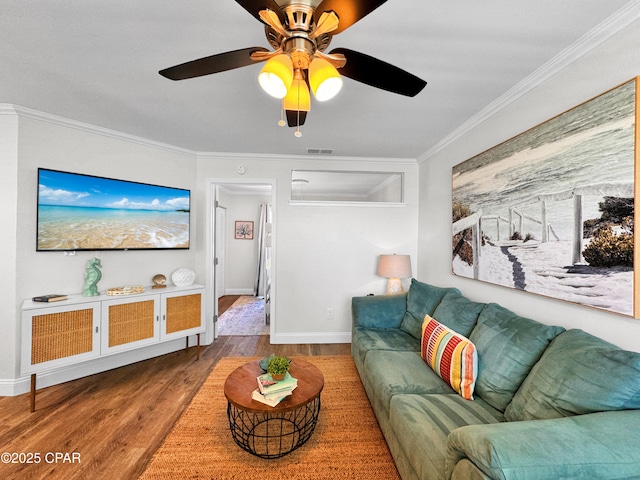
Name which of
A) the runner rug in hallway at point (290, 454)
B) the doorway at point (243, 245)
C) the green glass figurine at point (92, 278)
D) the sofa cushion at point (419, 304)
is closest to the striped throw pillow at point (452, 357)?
the sofa cushion at point (419, 304)

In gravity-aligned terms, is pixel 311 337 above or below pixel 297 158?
below

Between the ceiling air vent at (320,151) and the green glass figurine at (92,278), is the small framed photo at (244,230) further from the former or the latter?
the green glass figurine at (92,278)

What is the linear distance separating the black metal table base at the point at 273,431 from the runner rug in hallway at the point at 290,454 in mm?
42

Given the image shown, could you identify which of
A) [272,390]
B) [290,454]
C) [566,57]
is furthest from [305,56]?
[290,454]

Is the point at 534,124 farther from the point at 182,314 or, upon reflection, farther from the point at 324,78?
the point at 182,314

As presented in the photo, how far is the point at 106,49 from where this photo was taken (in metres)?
1.64

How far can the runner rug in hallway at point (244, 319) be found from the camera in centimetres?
406

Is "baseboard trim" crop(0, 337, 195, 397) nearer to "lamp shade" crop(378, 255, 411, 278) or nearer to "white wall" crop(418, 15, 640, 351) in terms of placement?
"lamp shade" crop(378, 255, 411, 278)

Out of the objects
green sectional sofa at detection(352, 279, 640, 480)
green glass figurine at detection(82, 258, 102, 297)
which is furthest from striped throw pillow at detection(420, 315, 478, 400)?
green glass figurine at detection(82, 258, 102, 297)

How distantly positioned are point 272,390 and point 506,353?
1.36 meters

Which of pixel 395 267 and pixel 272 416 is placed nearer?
pixel 272 416

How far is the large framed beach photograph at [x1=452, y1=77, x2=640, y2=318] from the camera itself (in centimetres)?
133

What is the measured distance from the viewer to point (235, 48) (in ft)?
5.34

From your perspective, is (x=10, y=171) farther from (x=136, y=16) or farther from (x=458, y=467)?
(x=458, y=467)
